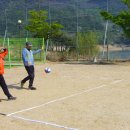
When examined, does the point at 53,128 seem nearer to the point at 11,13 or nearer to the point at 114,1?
the point at 114,1

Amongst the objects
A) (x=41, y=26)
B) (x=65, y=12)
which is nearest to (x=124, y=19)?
(x=41, y=26)

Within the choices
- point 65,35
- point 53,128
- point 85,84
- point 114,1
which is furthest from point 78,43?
point 53,128

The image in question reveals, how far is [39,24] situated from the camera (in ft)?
113

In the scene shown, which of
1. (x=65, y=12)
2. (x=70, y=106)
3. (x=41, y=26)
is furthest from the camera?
(x=65, y=12)

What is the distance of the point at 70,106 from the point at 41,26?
2367cm

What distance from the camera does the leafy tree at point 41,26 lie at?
112ft

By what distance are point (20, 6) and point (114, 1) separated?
1137 centimetres

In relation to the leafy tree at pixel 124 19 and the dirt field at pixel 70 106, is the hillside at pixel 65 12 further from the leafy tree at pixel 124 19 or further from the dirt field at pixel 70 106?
the dirt field at pixel 70 106

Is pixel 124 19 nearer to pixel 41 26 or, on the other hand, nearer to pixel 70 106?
pixel 41 26

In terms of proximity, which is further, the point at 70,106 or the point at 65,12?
the point at 65,12

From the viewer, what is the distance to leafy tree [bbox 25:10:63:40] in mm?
34134

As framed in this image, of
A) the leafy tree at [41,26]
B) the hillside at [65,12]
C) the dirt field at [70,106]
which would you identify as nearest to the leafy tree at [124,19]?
the hillside at [65,12]

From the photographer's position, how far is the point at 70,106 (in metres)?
11.0

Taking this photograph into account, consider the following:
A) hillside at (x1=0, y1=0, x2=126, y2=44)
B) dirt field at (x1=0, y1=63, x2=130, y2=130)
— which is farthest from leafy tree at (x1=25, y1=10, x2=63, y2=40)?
dirt field at (x1=0, y1=63, x2=130, y2=130)
